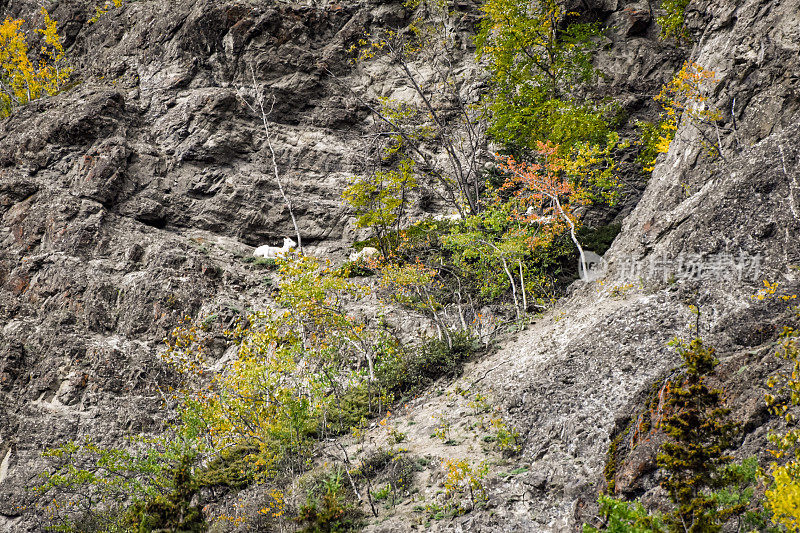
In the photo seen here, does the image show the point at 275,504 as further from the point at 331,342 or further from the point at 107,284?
the point at 107,284

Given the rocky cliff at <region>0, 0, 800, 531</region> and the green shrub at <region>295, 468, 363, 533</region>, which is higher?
the rocky cliff at <region>0, 0, 800, 531</region>

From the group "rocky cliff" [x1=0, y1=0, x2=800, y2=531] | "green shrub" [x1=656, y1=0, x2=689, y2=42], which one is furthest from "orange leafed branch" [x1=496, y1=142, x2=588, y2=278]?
"green shrub" [x1=656, y1=0, x2=689, y2=42]

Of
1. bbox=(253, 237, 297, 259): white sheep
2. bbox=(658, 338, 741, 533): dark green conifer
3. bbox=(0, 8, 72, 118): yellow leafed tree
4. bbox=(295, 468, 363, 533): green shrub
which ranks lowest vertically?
bbox=(295, 468, 363, 533): green shrub

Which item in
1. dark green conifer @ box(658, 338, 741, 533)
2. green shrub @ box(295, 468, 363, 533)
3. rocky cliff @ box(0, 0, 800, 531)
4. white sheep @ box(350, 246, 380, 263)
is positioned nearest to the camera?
Answer: dark green conifer @ box(658, 338, 741, 533)

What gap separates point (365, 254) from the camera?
20891 millimetres

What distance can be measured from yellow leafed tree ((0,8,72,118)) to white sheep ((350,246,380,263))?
2058cm

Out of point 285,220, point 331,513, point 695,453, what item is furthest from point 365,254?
point 695,453

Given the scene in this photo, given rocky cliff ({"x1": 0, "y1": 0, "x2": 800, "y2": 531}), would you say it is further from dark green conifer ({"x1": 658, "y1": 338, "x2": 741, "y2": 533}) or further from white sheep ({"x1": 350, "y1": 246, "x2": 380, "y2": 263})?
white sheep ({"x1": 350, "y1": 246, "x2": 380, "y2": 263})

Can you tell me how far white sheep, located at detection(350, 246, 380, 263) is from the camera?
20.7 metres

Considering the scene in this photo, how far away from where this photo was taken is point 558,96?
22.5 meters

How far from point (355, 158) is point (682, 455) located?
22469 mm

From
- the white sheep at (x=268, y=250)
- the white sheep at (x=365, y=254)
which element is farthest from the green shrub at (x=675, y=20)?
the white sheep at (x=268, y=250)

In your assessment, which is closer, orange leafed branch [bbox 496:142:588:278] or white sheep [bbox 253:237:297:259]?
orange leafed branch [bbox 496:142:588:278]

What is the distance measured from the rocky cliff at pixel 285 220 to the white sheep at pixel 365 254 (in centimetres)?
197
